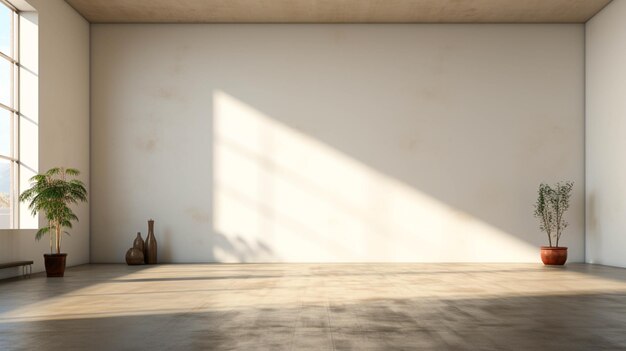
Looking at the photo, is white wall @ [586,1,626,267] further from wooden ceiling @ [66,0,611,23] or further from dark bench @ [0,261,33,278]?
dark bench @ [0,261,33,278]

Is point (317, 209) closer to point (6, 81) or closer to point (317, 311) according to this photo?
point (6, 81)

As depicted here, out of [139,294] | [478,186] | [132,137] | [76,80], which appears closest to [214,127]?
[132,137]

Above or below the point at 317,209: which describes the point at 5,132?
above

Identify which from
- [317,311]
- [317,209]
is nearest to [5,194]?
[317,209]

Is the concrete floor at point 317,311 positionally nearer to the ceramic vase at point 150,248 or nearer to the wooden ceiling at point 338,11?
the ceramic vase at point 150,248

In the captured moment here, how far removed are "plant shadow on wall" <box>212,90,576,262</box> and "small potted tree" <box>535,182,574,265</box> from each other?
263 mm

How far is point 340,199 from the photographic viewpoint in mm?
11250

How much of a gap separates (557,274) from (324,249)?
3752mm

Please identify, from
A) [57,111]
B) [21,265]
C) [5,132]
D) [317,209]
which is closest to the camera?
[21,265]

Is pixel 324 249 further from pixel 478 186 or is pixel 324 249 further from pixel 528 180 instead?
pixel 528 180

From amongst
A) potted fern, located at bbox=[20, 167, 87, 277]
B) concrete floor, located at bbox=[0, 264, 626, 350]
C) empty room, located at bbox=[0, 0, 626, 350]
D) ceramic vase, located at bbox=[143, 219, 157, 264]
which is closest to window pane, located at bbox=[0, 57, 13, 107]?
potted fern, located at bbox=[20, 167, 87, 277]

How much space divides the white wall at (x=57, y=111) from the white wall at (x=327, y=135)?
0.33 m

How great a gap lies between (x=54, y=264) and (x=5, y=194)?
1.15 meters

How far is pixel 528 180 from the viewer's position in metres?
11.2
